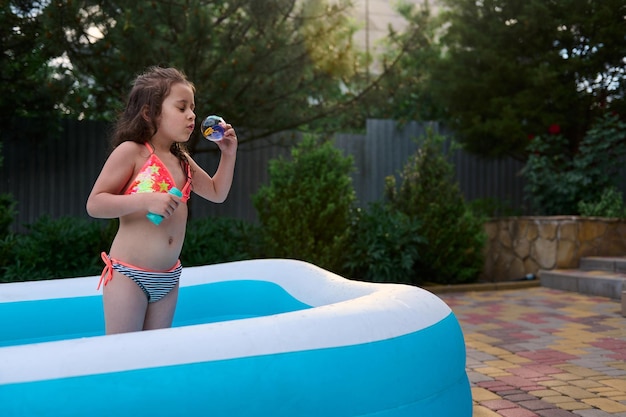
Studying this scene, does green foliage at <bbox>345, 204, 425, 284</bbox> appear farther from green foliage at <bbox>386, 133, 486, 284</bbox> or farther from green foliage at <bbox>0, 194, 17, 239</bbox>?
green foliage at <bbox>0, 194, 17, 239</bbox>

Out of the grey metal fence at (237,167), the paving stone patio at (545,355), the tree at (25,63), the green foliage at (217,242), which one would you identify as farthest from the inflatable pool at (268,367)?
the grey metal fence at (237,167)

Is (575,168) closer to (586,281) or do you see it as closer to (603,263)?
(603,263)

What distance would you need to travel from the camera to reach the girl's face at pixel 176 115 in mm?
2830

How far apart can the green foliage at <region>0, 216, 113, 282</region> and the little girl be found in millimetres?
4618

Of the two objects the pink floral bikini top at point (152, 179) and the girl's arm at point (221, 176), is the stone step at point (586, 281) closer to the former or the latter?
the girl's arm at point (221, 176)

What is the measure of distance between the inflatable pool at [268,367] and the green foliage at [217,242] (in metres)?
4.86

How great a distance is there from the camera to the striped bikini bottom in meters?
2.75

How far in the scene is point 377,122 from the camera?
11359 millimetres

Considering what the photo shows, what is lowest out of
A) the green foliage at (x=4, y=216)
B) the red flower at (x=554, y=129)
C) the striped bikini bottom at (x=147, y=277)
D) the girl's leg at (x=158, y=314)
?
the girl's leg at (x=158, y=314)

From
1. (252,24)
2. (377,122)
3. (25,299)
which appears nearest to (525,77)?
(377,122)

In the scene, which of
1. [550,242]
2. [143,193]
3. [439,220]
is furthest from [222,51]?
[143,193]

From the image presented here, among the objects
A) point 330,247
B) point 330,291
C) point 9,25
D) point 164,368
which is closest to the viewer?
point 164,368

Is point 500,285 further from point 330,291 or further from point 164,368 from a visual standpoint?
point 164,368

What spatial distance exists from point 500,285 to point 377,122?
12.6ft
